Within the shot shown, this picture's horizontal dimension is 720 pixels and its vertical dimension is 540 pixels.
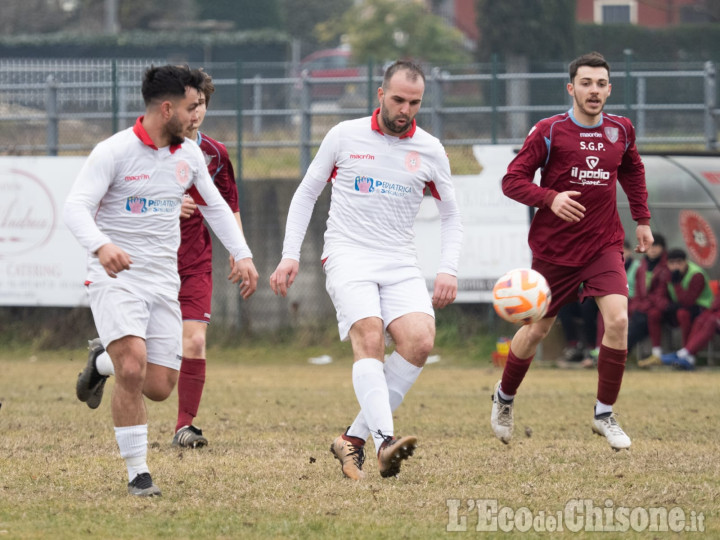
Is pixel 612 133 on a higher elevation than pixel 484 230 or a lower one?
higher

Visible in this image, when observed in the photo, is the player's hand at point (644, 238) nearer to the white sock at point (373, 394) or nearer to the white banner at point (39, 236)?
the white sock at point (373, 394)

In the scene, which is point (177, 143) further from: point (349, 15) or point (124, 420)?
point (349, 15)

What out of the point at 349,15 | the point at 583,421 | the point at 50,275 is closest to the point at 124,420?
the point at 583,421

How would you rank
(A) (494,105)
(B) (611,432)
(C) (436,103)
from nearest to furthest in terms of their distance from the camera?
(B) (611,432), (A) (494,105), (C) (436,103)

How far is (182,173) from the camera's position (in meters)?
6.36

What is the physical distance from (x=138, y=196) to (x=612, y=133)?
3170 mm

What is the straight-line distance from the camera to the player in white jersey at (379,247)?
6750 millimetres

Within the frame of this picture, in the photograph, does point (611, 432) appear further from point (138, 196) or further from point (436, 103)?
point (436, 103)

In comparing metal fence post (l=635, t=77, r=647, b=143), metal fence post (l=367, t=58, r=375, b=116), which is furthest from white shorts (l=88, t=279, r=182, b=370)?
metal fence post (l=635, t=77, r=647, b=143)

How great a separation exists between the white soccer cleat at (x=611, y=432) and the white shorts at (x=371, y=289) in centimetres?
163

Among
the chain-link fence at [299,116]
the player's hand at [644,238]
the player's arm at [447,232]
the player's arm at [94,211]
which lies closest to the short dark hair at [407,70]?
the player's arm at [447,232]

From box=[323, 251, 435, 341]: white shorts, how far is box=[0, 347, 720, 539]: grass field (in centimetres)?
88

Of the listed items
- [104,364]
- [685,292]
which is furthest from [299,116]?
[104,364]

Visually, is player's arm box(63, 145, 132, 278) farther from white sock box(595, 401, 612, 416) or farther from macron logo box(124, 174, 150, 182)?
white sock box(595, 401, 612, 416)
